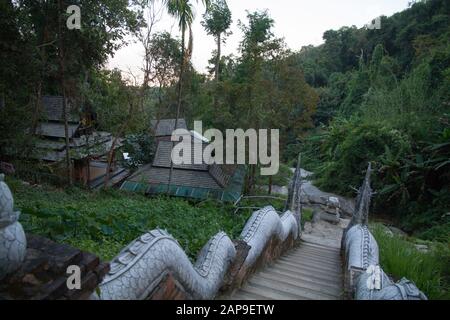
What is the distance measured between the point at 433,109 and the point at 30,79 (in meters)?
19.1

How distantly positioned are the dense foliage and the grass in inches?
189

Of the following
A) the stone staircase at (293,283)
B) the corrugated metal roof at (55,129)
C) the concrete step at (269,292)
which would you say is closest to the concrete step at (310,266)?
the stone staircase at (293,283)

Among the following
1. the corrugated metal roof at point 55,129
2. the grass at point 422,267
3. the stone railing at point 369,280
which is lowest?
the grass at point 422,267

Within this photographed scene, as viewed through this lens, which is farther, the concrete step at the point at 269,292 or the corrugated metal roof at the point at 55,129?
the corrugated metal roof at the point at 55,129

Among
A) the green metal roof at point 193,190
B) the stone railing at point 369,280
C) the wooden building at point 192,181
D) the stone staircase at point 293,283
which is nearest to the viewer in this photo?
the stone railing at point 369,280

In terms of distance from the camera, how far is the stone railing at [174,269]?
2070 mm

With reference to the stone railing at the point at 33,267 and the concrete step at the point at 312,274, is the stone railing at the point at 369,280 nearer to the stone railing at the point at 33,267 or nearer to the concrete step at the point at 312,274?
the concrete step at the point at 312,274

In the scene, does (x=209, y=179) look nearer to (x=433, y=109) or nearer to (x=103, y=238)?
(x=103, y=238)

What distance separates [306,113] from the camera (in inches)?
591

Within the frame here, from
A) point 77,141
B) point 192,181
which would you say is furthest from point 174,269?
point 77,141

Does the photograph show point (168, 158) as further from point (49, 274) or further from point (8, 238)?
point (8, 238)

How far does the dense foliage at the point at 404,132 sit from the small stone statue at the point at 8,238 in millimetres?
9770

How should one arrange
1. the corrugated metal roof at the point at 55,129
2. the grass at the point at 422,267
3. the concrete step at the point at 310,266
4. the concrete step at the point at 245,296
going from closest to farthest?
the concrete step at the point at 245,296 < the grass at the point at 422,267 < the concrete step at the point at 310,266 < the corrugated metal roof at the point at 55,129
